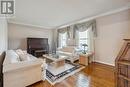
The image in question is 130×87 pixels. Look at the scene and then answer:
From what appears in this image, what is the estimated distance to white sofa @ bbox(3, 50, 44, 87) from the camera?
2.02 metres

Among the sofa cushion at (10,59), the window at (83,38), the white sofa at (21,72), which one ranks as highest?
the window at (83,38)

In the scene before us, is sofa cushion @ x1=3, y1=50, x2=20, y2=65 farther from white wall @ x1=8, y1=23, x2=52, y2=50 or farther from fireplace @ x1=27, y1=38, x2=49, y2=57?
white wall @ x1=8, y1=23, x2=52, y2=50

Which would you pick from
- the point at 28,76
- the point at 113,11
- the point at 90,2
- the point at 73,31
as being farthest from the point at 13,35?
the point at 113,11

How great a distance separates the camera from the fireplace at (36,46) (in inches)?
259

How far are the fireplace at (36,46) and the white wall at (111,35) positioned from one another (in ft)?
12.9

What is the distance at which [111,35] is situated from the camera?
4.30m

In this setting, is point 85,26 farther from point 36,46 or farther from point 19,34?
point 19,34

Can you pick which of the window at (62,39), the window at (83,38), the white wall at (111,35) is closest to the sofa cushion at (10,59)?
the white wall at (111,35)

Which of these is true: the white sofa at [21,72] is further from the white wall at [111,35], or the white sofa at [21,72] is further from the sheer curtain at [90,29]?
the sheer curtain at [90,29]

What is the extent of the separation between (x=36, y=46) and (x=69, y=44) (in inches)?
95.7

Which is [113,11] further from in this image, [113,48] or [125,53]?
[125,53]

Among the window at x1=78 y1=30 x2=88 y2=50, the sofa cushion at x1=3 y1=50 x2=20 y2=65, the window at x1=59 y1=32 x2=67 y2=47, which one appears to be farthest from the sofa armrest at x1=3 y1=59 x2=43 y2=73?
the window at x1=59 y1=32 x2=67 y2=47

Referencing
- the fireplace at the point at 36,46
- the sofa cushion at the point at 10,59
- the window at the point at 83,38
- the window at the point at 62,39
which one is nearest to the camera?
the sofa cushion at the point at 10,59

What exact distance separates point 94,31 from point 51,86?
11.9ft
